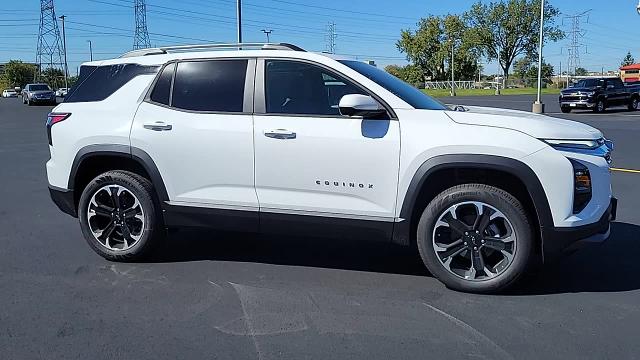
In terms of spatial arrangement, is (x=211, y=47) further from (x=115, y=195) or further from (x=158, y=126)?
(x=115, y=195)

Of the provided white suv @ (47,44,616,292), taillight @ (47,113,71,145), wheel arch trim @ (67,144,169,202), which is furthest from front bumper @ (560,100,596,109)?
taillight @ (47,113,71,145)

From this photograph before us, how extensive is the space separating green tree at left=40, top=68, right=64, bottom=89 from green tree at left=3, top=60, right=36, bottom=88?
4765 millimetres

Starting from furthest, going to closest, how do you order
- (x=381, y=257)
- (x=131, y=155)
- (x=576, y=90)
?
(x=576, y=90) < (x=381, y=257) < (x=131, y=155)

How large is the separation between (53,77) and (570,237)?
9545 centimetres

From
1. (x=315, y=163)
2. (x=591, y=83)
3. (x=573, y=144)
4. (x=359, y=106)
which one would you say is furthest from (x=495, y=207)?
(x=591, y=83)

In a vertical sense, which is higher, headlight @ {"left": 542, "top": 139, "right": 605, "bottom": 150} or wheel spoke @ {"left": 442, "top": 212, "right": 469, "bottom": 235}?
headlight @ {"left": 542, "top": 139, "right": 605, "bottom": 150}

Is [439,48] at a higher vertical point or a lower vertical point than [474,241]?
higher

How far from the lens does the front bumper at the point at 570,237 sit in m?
3.94

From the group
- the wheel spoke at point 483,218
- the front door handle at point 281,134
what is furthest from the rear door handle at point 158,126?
the wheel spoke at point 483,218

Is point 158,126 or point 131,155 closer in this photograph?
point 158,126

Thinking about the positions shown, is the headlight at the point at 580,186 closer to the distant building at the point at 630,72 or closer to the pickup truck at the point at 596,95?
the pickup truck at the point at 596,95

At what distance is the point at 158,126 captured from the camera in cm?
472

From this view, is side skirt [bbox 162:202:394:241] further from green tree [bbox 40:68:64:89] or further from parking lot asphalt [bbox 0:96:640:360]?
green tree [bbox 40:68:64:89]

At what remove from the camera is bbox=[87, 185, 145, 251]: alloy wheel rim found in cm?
497
